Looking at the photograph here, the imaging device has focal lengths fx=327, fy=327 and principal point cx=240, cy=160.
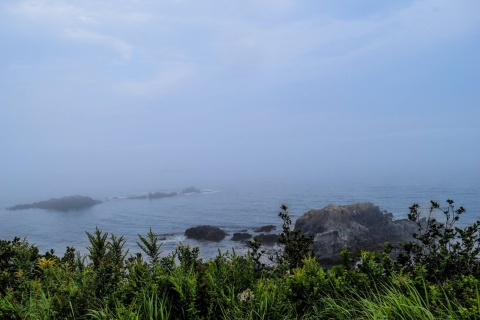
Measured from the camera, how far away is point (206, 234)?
146 ft

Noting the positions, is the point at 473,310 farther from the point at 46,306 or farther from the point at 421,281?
the point at 46,306

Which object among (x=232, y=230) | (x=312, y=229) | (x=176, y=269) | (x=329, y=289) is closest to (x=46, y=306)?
(x=176, y=269)

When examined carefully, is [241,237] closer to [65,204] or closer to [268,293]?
[268,293]

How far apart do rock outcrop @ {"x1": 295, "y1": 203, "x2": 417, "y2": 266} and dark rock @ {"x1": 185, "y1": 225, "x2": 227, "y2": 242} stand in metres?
11.6

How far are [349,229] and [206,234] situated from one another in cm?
A: 1954

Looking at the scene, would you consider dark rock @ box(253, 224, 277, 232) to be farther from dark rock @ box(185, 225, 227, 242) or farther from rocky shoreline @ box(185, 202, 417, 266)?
dark rock @ box(185, 225, 227, 242)

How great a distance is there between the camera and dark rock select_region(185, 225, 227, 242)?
4357cm

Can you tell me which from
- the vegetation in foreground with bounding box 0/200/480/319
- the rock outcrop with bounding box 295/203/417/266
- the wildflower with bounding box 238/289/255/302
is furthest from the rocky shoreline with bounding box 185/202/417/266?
the wildflower with bounding box 238/289/255/302

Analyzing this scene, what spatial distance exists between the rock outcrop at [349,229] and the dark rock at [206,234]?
11.6 meters

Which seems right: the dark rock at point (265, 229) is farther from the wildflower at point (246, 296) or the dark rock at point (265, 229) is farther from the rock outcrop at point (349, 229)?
the wildflower at point (246, 296)

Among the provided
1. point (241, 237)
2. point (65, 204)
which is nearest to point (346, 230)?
point (241, 237)

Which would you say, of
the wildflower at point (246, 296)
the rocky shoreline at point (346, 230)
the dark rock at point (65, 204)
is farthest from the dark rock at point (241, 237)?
the dark rock at point (65, 204)

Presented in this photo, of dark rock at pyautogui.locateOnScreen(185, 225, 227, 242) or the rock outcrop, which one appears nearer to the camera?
the rock outcrop

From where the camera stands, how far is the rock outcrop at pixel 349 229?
30.2 meters
